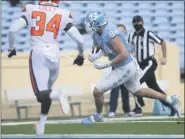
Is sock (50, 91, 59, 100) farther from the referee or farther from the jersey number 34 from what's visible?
the referee

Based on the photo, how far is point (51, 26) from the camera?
7.76 metres

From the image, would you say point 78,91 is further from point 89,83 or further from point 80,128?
point 80,128

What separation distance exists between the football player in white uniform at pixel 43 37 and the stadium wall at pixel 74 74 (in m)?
6.07

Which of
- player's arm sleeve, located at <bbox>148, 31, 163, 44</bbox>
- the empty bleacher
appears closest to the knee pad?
player's arm sleeve, located at <bbox>148, 31, 163, 44</bbox>

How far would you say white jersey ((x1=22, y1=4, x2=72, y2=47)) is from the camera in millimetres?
7738

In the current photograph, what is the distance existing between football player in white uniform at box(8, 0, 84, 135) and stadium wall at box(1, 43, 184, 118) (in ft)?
19.9

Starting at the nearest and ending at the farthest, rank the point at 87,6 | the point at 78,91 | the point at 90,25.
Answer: the point at 90,25
the point at 78,91
the point at 87,6

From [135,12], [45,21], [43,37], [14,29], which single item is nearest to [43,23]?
[45,21]

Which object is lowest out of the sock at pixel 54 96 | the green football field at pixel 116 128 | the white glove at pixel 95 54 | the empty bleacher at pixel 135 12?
the green football field at pixel 116 128

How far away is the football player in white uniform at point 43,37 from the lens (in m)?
7.66

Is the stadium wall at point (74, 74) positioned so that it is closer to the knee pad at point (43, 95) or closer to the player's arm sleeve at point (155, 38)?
the player's arm sleeve at point (155, 38)

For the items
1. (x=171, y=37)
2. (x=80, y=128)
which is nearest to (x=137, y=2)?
(x=171, y=37)

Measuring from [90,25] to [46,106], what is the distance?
1.03 metres

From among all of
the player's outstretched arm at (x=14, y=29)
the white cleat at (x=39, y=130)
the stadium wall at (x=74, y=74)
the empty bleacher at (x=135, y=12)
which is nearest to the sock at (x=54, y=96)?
the white cleat at (x=39, y=130)
